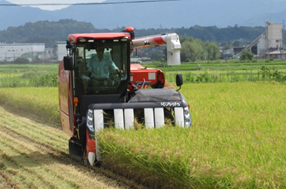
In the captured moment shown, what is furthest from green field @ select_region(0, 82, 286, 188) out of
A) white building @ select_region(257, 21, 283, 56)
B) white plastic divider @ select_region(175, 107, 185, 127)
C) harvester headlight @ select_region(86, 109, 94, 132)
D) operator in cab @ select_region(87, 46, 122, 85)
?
white building @ select_region(257, 21, 283, 56)

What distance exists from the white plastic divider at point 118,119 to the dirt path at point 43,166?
2.50 feet

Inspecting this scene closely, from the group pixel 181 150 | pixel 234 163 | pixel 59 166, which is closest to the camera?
pixel 234 163

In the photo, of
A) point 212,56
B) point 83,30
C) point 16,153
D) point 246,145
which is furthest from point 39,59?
point 83,30

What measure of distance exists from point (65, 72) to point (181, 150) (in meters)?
3.94

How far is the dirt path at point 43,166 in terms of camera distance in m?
7.43

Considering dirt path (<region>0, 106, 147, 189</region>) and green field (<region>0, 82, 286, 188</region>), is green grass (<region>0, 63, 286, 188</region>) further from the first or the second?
dirt path (<region>0, 106, 147, 189</region>)

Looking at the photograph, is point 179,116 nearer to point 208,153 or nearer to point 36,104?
point 208,153

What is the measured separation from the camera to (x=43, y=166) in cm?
878

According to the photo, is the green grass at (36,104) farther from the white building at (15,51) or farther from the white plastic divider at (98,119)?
the white building at (15,51)

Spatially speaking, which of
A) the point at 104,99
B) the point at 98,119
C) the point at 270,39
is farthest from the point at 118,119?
the point at 270,39

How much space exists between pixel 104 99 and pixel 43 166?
1.59 metres

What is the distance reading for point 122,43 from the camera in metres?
9.08

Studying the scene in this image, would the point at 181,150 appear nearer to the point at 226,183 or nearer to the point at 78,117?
the point at 226,183

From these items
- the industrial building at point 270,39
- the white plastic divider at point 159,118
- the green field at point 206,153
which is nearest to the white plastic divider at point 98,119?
the green field at point 206,153
